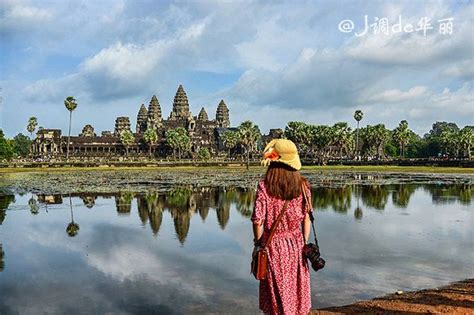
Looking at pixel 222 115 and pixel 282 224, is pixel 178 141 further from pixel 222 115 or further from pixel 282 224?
pixel 282 224

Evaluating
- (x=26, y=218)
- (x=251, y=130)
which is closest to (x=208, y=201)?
(x=26, y=218)

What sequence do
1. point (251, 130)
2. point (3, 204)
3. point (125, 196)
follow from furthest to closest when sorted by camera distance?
point (251, 130) → point (125, 196) → point (3, 204)

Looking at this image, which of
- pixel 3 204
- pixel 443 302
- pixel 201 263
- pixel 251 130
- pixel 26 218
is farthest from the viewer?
pixel 251 130

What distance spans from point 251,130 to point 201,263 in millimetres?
83388

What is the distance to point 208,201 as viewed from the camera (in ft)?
83.3

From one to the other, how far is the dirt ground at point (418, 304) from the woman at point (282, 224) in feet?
8.81

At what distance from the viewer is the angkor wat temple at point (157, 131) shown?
130 m

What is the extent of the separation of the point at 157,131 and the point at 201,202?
118427mm

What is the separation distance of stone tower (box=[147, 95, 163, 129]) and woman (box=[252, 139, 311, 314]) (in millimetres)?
149025

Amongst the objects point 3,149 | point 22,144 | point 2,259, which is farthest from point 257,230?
point 22,144

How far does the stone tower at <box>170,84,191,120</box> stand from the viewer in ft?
511

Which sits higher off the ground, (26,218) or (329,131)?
(329,131)

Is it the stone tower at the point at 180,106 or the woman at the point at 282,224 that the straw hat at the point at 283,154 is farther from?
the stone tower at the point at 180,106

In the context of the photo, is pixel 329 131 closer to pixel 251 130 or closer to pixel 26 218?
pixel 251 130
